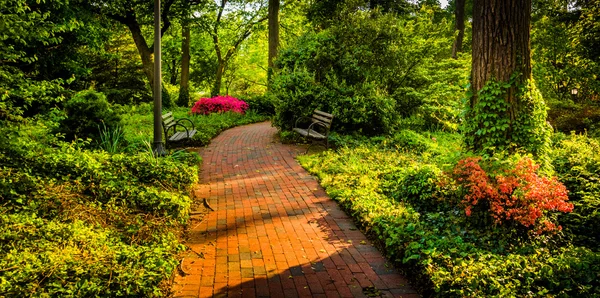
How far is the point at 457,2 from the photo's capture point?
22172 mm

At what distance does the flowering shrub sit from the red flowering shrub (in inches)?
614

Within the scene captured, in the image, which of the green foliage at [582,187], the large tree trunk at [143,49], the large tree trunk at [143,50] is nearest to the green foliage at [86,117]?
the green foliage at [582,187]

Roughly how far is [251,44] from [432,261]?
3463 centimetres

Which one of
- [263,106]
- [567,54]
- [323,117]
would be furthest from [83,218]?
[263,106]

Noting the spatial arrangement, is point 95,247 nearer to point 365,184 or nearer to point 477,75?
point 365,184

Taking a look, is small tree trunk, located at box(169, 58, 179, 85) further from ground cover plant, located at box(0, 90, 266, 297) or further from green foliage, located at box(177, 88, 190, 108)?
ground cover plant, located at box(0, 90, 266, 297)

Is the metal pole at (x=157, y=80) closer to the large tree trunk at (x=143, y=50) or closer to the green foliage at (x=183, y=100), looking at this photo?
the large tree trunk at (x=143, y=50)

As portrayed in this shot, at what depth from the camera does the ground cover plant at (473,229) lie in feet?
11.2

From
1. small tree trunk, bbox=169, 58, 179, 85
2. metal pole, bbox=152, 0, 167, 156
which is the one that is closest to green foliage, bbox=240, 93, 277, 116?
metal pole, bbox=152, 0, 167, 156

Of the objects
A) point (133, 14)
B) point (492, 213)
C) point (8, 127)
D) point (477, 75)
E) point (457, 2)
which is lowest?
point (492, 213)

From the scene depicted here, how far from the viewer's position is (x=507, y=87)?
5.53 meters

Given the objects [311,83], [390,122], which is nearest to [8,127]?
[311,83]

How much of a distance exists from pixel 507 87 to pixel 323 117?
5626 mm

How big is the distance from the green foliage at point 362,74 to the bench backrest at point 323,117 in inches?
22.8
